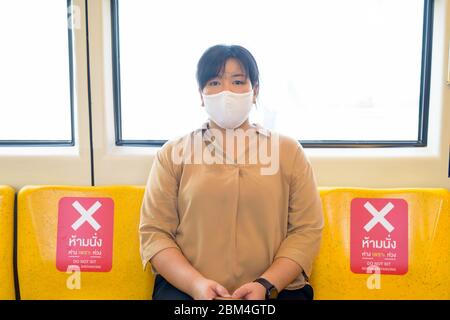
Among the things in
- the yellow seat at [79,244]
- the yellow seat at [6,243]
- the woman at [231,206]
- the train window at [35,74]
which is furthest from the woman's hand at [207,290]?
the train window at [35,74]

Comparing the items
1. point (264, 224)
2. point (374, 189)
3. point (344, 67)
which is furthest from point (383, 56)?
point (264, 224)

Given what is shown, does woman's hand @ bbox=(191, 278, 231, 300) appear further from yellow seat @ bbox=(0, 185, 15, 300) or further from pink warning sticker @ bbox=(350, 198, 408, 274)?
yellow seat @ bbox=(0, 185, 15, 300)

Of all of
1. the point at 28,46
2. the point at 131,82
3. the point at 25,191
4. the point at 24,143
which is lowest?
the point at 25,191

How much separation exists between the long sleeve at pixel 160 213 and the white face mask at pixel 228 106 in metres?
0.29

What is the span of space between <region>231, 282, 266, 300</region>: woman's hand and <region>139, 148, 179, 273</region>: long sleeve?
0.33 m

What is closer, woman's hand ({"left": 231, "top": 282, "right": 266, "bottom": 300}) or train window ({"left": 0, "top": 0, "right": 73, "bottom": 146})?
woman's hand ({"left": 231, "top": 282, "right": 266, "bottom": 300})

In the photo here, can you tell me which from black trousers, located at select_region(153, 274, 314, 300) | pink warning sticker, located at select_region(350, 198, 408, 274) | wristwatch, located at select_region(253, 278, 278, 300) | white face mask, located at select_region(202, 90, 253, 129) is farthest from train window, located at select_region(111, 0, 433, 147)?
wristwatch, located at select_region(253, 278, 278, 300)

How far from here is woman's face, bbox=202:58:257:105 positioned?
165 cm

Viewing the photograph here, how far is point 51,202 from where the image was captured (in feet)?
6.55

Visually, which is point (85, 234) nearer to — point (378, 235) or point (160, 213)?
point (160, 213)

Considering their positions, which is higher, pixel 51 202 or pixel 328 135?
pixel 328 135

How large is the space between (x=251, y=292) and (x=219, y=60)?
36.1 inches

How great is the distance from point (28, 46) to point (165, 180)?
4.53ft

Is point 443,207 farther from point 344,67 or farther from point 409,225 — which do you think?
point 344,67
